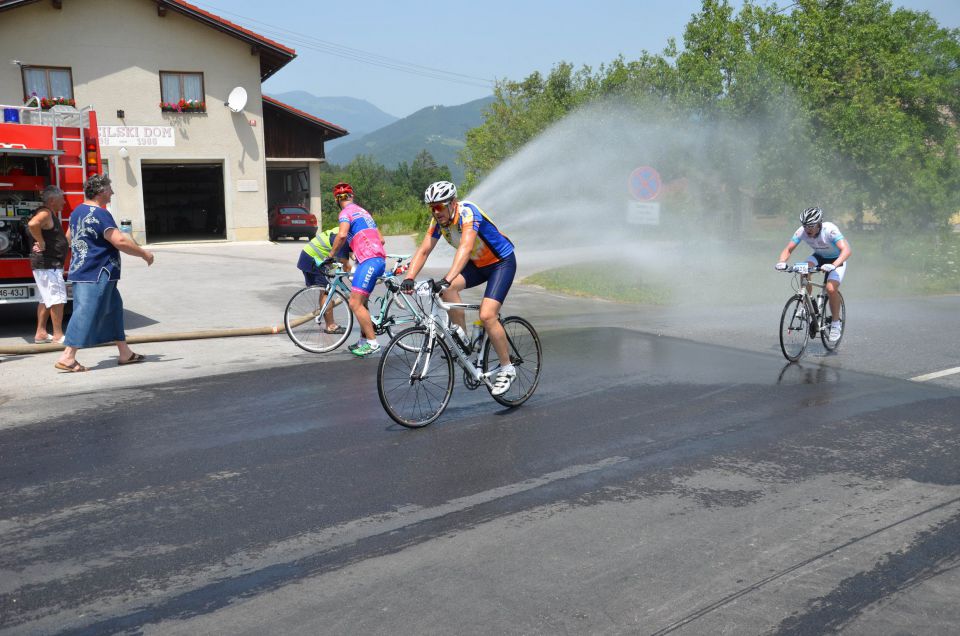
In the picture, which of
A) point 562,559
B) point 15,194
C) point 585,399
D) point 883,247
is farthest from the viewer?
point 883,247

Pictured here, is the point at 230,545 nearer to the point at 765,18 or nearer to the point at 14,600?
the point at 14,600

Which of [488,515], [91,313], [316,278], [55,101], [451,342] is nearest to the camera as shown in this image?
[488,515]

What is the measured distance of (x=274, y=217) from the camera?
1405 inches

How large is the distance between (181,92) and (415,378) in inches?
1075

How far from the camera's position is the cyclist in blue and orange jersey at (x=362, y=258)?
30.7 feet

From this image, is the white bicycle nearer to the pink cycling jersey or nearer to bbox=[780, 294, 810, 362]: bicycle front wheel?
the pink cycling jersey

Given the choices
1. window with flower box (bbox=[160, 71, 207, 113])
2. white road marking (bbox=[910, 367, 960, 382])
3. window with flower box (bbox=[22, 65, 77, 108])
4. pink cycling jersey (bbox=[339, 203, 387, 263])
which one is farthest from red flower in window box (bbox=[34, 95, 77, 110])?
white road marking (bbox=[910, 367, 960, 382])

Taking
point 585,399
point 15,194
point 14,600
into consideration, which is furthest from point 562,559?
point 15,194

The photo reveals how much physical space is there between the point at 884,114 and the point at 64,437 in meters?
26.1

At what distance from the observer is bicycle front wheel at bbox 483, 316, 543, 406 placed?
24.2 feet

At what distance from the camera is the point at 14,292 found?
10922mm

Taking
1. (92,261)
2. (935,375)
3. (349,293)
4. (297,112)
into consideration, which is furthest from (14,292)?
(297,112)

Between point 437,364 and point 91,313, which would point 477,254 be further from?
point 91,313

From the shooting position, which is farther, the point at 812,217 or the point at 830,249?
the point at 830,249
